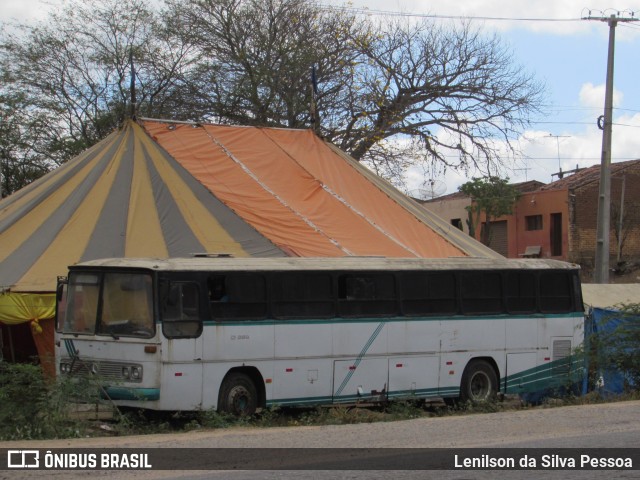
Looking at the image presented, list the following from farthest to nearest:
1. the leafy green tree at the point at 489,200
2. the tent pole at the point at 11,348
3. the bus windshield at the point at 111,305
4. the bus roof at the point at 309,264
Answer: the leafy green tree at the point at 489,200
the tent pole at the point at 11,348
the bus roof at the point at 309,264
the bus windshield at the point at 111,305

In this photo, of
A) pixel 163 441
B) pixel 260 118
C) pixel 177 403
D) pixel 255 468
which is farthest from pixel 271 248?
pixel 260 118

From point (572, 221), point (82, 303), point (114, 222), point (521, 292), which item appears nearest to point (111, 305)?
point (82, 303)

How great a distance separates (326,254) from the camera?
17.0 metres

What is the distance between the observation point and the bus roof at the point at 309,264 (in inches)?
518

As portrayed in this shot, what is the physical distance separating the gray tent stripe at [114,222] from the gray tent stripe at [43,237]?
544 mm

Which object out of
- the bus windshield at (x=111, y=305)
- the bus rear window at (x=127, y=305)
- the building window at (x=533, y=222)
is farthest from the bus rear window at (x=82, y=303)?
the building window at (x=533, y=222)

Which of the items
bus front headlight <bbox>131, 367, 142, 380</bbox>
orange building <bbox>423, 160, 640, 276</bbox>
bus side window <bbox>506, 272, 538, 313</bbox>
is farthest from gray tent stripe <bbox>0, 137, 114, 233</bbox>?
orange building <bbox>423, 160, 640, 276</bbox>

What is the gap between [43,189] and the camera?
19.0m

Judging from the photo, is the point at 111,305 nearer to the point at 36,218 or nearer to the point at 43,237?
the point at 43,237

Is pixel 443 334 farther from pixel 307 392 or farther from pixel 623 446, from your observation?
pixel 623 446

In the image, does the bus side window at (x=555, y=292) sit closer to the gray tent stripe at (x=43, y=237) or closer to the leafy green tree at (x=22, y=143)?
the gray tent stripe at (x=43, y=237)

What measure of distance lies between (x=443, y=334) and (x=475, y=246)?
17.9 ft
